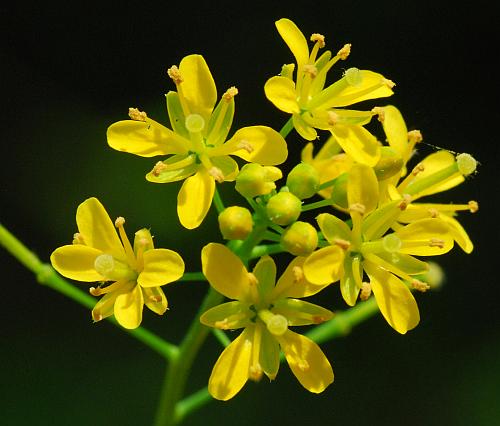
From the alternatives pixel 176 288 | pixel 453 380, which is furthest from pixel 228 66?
pixel 453 380

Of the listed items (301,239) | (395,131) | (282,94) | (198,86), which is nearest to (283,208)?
(301,239)

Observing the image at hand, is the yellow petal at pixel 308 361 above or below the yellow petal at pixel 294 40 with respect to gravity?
below

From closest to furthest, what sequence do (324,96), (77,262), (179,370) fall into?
(77,262) → (324,96) → (179,370)

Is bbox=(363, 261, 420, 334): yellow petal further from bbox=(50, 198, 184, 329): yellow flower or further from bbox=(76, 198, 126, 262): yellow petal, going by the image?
bbox=(76, 198, 126, 262): yellow petal

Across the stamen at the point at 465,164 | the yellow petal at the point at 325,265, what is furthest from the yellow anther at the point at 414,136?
the yellow petal at the point at 325,265

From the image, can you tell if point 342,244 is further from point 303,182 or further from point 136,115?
point 136,115

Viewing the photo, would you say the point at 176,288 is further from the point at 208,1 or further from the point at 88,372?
the point at 208,1

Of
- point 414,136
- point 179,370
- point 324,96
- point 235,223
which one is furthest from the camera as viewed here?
point 179,370

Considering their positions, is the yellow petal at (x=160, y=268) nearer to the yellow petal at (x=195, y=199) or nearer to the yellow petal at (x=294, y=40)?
the yellow petal at (x=195, y=199)
